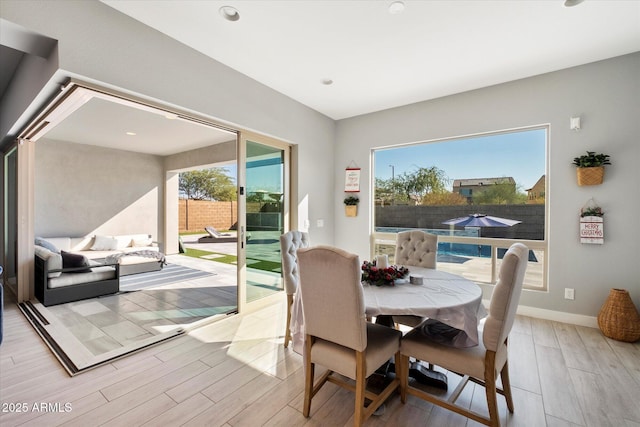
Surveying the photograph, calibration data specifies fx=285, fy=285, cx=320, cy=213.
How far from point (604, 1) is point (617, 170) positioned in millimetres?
1716

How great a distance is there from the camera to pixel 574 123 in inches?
125

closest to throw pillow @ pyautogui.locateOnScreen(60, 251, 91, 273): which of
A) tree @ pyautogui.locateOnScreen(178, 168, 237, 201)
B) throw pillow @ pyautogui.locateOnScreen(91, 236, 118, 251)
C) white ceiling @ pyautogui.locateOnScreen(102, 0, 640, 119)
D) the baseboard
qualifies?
A: throw pillow @ pyautogui.locateOnScreen(91, 236, 118, 251)

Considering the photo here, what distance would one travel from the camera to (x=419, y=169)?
4465 mm

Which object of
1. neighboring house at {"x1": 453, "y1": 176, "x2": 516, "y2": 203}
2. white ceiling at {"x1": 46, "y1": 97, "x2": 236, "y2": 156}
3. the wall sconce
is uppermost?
white ceiling at {"x1": 46, "y1": 97, "x2": 236, "y2": 156}

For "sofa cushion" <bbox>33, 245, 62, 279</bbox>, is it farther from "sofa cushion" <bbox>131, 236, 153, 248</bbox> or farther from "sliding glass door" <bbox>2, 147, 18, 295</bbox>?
"sofa cushion" <bbox>131, 236, 153, 248</bbox>

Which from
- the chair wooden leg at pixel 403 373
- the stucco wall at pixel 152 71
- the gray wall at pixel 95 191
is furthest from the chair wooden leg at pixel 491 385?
the gray wall at pixel 95 191

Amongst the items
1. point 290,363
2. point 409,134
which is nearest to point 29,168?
point 290,363

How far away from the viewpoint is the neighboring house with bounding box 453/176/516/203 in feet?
12.7

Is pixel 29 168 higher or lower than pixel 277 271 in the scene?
higher

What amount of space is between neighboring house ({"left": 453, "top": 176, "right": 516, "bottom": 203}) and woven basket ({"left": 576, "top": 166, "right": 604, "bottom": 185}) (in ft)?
2.52

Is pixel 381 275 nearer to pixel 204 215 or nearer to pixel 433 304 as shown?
pixel 433 304

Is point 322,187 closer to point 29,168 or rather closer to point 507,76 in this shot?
point 507,76

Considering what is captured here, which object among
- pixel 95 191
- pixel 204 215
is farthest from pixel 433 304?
pixel 204 215

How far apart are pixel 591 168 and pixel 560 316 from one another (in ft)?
5.59
